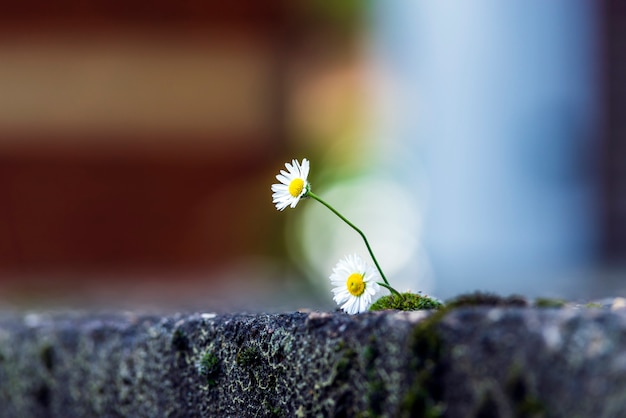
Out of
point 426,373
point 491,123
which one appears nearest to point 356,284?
point 426,373

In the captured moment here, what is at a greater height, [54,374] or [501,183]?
[501,183]

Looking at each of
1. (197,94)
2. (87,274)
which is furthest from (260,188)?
(87,274)

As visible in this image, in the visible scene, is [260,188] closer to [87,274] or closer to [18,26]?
[87,274]

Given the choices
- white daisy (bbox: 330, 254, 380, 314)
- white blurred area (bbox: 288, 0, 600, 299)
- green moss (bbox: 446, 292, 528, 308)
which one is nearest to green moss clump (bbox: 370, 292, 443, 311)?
white daisy (bbox: 330, 254, 380, 314)

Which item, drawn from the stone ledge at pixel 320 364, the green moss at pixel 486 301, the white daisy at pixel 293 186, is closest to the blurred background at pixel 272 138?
the stone ledge at pixel 320 364

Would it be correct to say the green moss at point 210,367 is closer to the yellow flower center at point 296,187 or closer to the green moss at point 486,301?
the yellow flower center at point 296,187

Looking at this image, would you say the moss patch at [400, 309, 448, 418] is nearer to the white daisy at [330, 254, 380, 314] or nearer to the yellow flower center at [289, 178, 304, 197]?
the white daisy at [330, 254, 380, 314]

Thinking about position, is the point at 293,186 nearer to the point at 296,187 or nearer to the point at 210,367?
the point at 296,187
